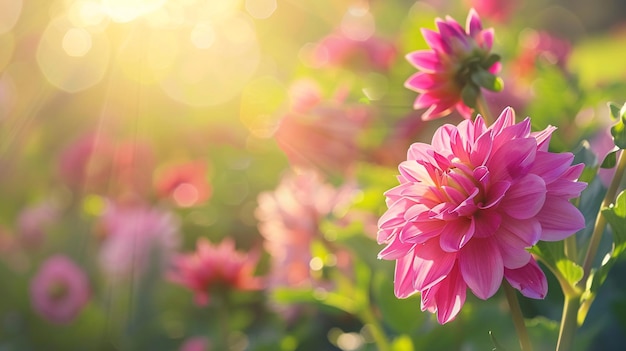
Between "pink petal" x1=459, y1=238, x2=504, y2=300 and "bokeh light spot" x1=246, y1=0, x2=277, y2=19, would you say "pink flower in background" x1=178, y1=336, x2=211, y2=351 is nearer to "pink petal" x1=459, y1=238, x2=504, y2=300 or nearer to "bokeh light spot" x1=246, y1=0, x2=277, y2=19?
"pink petal" x1=459, y1=238, x2=504, y2=300

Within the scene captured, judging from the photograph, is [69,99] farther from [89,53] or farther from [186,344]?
[186,344]

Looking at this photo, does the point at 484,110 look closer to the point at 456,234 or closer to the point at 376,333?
the point at 456,234

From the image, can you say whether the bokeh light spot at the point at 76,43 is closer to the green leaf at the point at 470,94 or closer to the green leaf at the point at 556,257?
the green leaf at the point at 470,94

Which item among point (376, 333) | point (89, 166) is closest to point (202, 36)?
point (89, 166)

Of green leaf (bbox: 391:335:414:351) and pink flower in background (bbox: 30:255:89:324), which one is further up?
green leaf (bbox: 391:335:414:351)

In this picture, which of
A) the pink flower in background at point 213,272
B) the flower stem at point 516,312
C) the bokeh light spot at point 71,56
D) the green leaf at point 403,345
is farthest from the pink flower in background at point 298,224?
the bokeh light spot at point 71,56

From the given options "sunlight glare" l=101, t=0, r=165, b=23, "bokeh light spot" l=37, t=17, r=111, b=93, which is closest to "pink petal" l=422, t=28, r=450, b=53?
"sunlight glare" l=101, t=0, r=165, b=23

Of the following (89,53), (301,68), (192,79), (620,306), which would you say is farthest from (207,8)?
(620,306)
